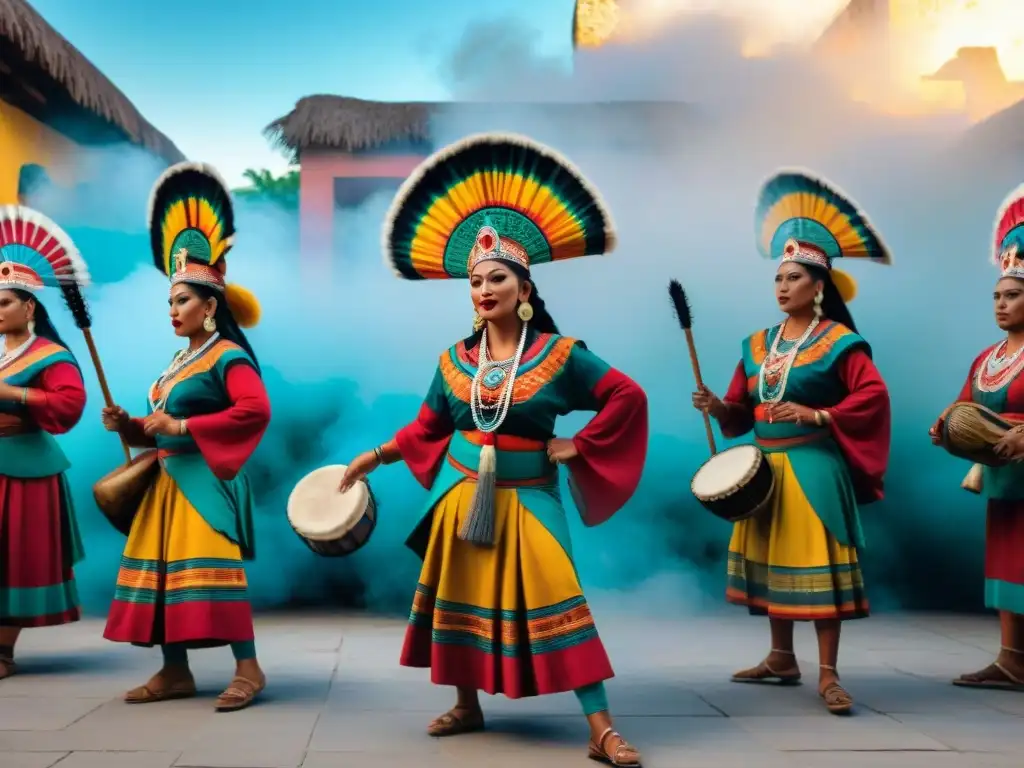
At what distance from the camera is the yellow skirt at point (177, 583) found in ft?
11.5

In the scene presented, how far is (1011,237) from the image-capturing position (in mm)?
4078

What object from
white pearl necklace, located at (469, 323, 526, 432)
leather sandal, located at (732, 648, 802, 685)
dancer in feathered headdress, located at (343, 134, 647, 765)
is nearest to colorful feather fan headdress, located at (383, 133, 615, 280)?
dancer in feathered headdress, located at (343, 134, 647, 765)

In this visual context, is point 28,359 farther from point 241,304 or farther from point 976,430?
point 976,430

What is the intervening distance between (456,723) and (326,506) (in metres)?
0.81

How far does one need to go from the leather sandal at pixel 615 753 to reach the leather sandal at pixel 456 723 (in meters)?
0.47

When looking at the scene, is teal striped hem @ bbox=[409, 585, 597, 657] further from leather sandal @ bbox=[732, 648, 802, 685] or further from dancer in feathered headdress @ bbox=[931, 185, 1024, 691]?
dancer in feathered headdress @ bbox=[931, 185, 1024, 691]

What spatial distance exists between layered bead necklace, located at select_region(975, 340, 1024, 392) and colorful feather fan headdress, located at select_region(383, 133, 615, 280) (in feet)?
5.87

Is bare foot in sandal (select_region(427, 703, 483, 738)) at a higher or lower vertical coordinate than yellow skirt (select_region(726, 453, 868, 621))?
lower

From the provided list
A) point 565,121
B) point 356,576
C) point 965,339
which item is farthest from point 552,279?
point 965,339

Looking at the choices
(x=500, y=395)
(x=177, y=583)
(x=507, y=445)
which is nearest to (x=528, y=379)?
(x=500, y=395)

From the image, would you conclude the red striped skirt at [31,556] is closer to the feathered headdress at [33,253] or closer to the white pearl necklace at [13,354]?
the white pearl necklace at [13,354]

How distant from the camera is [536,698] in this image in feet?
12.6

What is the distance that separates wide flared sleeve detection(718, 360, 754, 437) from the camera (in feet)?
13.3

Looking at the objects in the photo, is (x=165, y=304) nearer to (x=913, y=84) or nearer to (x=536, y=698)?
(x=536, y=698)
